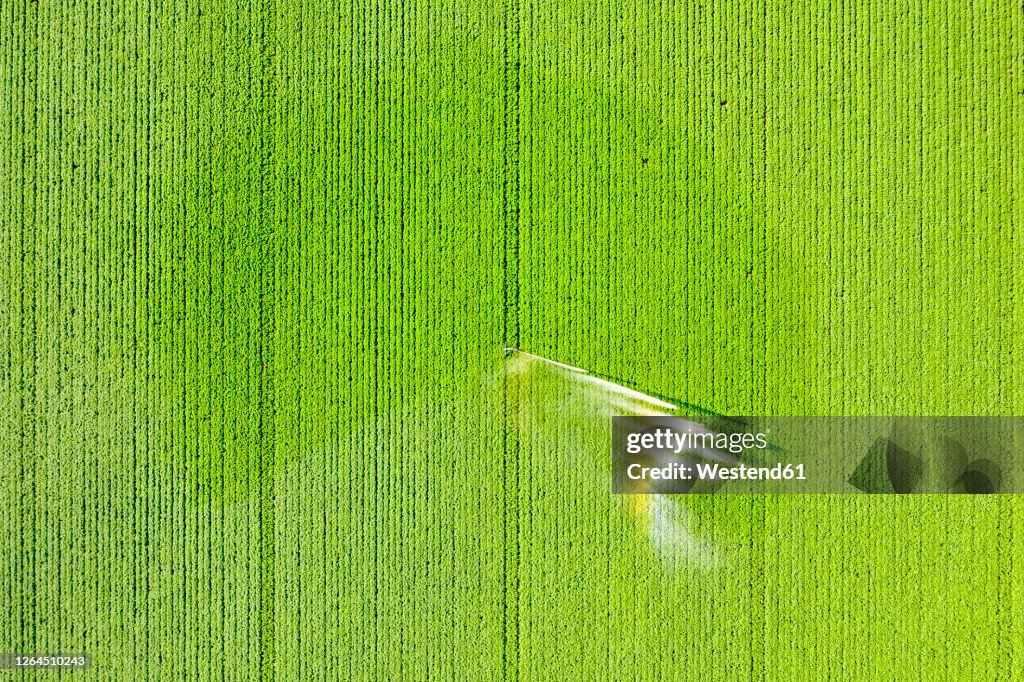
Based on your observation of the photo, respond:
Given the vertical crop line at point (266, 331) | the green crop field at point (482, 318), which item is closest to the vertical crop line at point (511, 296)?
the green crop field at point (482, 318)

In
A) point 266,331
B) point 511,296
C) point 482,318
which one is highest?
point 511,296

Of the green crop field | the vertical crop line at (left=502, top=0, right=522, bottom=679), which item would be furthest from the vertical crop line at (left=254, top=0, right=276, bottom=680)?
the vertical crop line at (left=502, top=0, right=522, bottom=679)

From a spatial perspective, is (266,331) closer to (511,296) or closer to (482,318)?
(482,318)

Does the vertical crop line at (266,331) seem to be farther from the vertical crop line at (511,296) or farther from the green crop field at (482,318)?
the vertical crop line at (511,296)

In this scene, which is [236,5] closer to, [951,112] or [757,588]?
[951,112]

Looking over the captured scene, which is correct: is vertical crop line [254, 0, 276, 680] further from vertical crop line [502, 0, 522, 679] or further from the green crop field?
vertical crop line [502, 0, 522, 679]

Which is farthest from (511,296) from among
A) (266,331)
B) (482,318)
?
A: (266,331)
